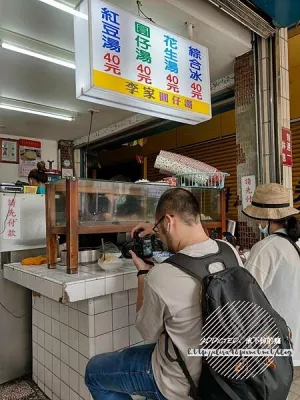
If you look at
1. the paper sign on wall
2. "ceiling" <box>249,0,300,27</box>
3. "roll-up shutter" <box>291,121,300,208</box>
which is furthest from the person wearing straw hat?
the paper sign on wall

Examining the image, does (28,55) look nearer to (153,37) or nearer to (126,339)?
(153,37)

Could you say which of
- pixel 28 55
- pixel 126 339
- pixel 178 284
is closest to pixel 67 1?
pixel 28 55

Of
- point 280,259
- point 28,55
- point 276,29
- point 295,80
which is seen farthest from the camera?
point 295,80

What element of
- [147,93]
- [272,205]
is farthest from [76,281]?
[147,93]

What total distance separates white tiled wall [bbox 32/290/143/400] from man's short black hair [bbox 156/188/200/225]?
2.53 feet

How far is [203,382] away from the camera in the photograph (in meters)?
1.26

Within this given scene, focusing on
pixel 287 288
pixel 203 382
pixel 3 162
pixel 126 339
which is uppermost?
pixel 3 162

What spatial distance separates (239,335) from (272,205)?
111cm

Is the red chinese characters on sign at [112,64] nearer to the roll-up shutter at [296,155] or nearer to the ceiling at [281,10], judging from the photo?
the ceiling at [281,10]

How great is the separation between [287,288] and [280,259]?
0.21 metres

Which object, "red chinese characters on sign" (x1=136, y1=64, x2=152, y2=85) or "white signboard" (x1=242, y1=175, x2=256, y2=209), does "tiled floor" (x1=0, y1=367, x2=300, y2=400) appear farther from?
"red chinese characters on sign" (x1=136, y1=64, x2=152, y2=85)

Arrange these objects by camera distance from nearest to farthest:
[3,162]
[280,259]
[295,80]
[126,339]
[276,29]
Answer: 1. [280,259]
2. [126,339]
3. [276,29]
4. [295,80]
5. [3,162]

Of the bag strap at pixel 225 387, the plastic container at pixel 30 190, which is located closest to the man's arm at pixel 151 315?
the bag strap at pixel 225 387

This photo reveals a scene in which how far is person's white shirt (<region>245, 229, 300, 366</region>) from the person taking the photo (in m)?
1.86
